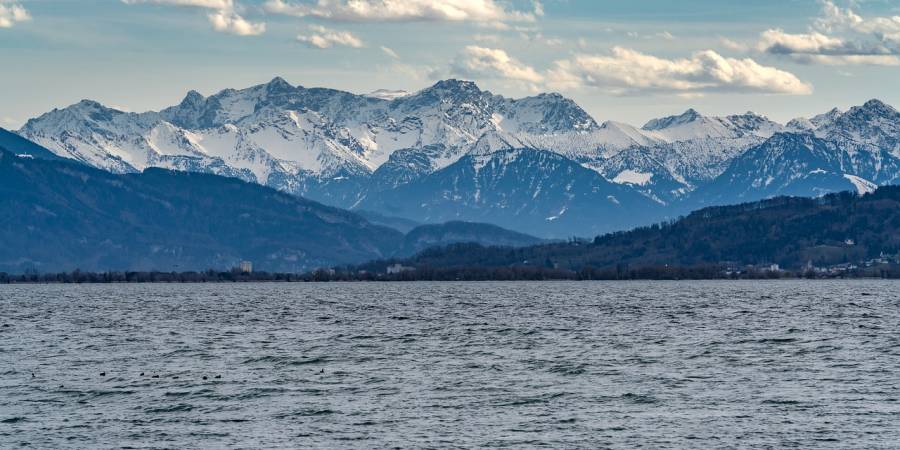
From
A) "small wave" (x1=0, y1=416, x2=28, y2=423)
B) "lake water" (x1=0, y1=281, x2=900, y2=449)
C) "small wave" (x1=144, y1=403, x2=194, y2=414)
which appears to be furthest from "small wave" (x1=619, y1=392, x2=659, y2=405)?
"small wave" (x1=0, y1=416, x2=28, y2=423)

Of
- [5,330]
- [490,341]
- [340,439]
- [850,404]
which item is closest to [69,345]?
[5,330]

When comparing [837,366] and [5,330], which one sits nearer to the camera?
[837,366]

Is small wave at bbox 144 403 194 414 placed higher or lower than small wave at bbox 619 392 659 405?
lower

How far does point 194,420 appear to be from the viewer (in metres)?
94.9

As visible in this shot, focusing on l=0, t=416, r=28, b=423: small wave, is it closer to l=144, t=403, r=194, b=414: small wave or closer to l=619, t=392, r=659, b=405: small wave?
l=144, t=403, r=194, b=414: small wave

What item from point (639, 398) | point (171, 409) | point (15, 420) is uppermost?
point (639, 398)

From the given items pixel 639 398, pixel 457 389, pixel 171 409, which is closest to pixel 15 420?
pixel 171 409

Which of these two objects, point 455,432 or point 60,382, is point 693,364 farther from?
point 60,382

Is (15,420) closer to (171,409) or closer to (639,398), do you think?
(171,409)

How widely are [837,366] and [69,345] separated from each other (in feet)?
258

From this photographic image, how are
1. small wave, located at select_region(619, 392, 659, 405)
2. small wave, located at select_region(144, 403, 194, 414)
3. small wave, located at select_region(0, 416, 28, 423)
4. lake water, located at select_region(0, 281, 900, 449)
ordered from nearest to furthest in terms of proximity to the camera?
lake water, located at select_region(0, 281, 900, 449)
small wave, located at select_region(0, 416, 28, 423)
small wave, located at select_region(144, 403, 194, 414)
small wave, located at select_region(619, 392, 659, 405)

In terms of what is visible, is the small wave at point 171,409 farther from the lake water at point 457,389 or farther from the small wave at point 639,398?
the small wave at point 639,398

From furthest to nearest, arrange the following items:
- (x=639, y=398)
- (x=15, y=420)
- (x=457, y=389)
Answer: (x=457, y=389) < (x=639, y=398) < (x=15, y=420)

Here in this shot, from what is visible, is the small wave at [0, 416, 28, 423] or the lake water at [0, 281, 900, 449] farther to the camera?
the small wave at [0, 416, 28, 423]
